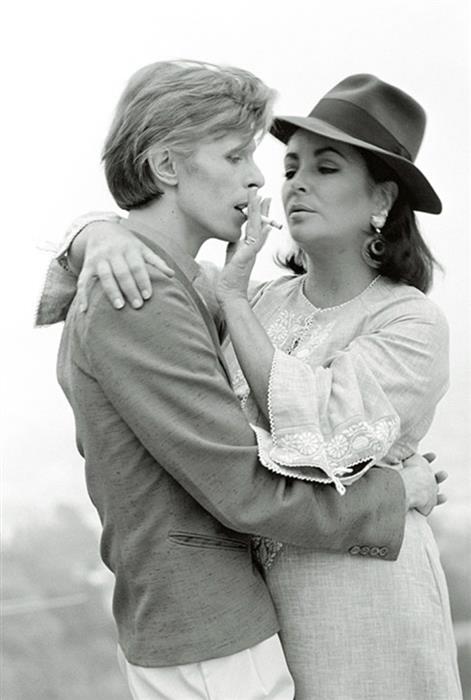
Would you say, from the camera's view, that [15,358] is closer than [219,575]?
No

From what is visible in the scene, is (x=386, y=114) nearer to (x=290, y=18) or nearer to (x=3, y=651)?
(x=290, y=18)

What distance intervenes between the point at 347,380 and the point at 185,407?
32 cm

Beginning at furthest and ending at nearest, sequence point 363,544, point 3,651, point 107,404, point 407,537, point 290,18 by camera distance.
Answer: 1. point 290,18
2. point 3,651
3. point 407,537
4. point 363,544
5. point 107,404

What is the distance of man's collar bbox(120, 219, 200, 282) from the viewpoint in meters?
1.64

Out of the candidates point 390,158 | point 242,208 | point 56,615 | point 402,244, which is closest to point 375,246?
point 402,244

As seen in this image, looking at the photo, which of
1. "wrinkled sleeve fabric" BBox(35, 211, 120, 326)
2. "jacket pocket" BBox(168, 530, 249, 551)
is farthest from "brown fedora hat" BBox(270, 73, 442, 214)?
"jacket pocket" BBox(168, 530, 249, 551)

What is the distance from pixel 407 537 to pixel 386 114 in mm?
826

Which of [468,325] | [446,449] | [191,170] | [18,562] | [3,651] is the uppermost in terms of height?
[191,170]

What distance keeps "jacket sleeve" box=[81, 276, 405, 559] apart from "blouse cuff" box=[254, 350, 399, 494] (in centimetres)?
4

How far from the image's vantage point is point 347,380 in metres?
1.66

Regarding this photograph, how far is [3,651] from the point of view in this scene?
9.34 feet

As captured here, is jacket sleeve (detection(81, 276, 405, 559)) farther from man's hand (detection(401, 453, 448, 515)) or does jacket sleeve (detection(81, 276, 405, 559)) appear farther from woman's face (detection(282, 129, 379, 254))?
woman's face (detection(282, 129, 379, 254))

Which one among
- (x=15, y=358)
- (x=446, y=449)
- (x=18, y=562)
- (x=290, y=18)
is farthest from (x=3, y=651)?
(x=290, y=18)

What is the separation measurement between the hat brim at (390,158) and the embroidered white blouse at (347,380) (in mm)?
208
